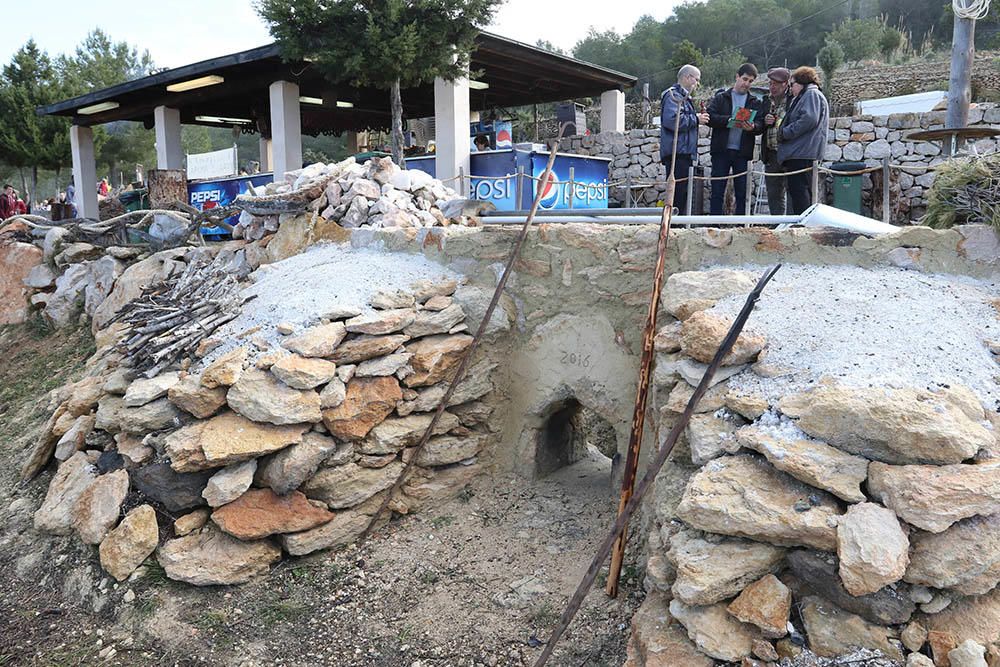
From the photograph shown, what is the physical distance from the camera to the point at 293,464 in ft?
15.6

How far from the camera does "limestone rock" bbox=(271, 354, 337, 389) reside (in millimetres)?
4883

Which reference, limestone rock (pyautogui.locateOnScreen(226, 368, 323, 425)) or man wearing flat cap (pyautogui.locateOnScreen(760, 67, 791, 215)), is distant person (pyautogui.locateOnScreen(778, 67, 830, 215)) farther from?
limestone rock (pyautogui.locateOnScreen(226, 368, 323, 425))

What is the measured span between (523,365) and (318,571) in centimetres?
225

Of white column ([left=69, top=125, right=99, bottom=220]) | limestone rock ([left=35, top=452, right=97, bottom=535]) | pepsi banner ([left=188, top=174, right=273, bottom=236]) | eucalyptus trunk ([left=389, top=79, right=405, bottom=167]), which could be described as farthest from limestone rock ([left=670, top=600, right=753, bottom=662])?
white column ([left=69, top=125, right=99, bottom=220])

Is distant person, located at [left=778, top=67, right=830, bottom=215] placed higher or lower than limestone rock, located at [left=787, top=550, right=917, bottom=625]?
higher

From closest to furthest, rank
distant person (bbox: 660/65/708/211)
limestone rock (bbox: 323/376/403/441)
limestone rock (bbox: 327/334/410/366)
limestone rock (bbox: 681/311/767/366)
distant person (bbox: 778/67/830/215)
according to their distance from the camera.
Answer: limestone rock (bbox: 681/311/767/366) < limestone rock (bbox: 323/376/403/441) < limestone rock (bbox: 327/334/410/366) < distant person (bbox: 778/67/830/215) < distant person (bbox: 660/65/708/211)

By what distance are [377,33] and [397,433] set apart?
293 inches

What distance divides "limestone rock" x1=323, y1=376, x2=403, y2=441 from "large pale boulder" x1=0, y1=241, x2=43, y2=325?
7.72 m

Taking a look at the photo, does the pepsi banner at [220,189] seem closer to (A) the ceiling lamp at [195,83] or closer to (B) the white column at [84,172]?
(A) the ceiling lamp at [195,83]

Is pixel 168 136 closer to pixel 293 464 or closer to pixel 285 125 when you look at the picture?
pixel 285 125

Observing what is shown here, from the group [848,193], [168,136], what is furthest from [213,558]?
[168,136]

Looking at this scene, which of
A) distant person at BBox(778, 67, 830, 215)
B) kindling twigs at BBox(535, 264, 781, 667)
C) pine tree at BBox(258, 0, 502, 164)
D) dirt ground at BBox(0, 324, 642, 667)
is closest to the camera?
kindling twigs at BBox(535, 264, 781, 667)

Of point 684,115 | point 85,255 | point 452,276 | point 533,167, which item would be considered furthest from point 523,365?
point 85,255

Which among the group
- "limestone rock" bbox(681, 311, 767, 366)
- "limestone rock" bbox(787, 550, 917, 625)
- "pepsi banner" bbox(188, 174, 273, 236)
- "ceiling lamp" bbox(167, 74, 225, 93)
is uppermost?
"ceiling lamp" bbox(167, 74, 225, 93)
